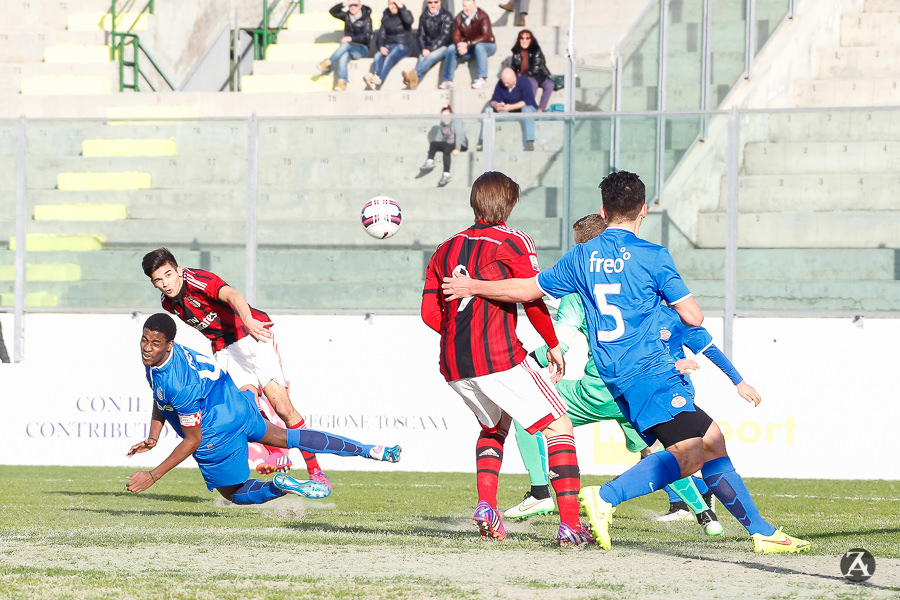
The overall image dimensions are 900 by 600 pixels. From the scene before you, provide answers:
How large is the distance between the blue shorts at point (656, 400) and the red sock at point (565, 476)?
52 centimetres

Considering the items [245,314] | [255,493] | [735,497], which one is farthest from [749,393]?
[245,314]

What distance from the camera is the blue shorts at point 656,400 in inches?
224

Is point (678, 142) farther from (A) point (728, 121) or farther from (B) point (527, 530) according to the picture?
(B) point (527, 530)

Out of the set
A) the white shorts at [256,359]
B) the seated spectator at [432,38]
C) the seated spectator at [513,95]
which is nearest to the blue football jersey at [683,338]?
the white shorts at [256,359]

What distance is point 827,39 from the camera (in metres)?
17.8

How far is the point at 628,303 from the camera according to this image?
227 inches

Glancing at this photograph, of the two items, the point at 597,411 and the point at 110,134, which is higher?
the point at 110,134

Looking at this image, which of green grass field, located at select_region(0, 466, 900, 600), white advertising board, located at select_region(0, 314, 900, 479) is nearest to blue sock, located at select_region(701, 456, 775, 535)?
green grass field, located at select_region(0, 466, 900, 600)

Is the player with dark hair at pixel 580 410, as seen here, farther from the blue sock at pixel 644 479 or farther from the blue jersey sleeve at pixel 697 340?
the blue sock at pixel 644 479

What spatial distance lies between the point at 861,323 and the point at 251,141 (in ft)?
21.7

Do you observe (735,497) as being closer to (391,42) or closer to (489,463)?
(489,463)

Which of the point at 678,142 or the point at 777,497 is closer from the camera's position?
the point at 777,497

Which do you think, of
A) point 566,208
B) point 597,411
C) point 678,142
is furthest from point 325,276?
point 597,411

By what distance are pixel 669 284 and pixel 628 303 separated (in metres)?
0.21
